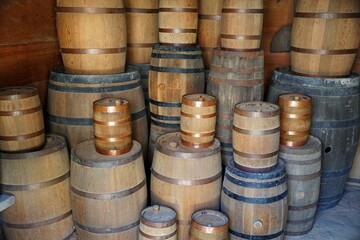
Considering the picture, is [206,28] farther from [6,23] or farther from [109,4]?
[6,23]

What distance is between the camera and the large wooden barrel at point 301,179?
11.5 ft

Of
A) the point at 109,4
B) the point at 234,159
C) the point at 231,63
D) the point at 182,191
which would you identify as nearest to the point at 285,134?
the point at 234,159

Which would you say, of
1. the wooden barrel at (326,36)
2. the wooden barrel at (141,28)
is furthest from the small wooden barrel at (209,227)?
the wooden barrel at (141,28)

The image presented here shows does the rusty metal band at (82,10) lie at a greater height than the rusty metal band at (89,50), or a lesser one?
greater

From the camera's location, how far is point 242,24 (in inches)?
145

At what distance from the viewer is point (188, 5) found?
12.6ft

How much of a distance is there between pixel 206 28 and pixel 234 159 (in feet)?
5.63

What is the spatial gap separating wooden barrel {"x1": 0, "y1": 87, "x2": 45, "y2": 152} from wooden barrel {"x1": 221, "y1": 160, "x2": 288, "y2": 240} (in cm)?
172

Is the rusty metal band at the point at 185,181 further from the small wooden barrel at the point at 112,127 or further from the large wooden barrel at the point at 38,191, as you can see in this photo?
the large wooden barrel at the point at 38,191

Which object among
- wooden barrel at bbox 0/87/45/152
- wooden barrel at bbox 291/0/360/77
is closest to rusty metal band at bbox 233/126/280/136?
wooden barrel at bbox 291/0/360/77

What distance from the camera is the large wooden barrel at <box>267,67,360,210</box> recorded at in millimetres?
3832

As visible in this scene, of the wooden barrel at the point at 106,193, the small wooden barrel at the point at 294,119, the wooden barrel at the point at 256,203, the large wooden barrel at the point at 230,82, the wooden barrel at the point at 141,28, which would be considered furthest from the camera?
the wooden barrel at the point at 141,28

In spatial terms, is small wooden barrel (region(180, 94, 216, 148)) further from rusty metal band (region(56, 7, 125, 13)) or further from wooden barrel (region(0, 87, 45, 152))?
wooden barrel (region(0, 87, 45, 152))

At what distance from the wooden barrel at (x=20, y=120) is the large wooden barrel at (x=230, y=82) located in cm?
177
